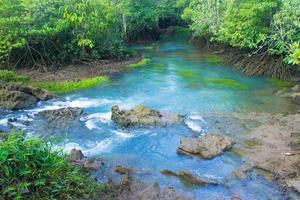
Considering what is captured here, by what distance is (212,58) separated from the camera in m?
23.9

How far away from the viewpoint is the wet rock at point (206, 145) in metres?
9.89

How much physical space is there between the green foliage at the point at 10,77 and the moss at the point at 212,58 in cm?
1063

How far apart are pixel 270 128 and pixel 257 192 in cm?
379

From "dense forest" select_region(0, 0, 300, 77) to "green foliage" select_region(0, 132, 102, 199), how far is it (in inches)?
430

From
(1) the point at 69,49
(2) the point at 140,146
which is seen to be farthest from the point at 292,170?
(1) the point at 69,49

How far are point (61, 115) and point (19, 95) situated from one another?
2294mm

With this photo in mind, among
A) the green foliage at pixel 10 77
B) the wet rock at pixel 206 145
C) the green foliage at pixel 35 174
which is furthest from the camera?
the green foliage at pixel 10 77

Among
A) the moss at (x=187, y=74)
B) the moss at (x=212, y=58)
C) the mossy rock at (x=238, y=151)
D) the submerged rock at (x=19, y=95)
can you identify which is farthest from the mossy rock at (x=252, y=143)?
the moss at (x=212, y=58)

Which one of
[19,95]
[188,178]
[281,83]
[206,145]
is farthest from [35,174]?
[281,83]

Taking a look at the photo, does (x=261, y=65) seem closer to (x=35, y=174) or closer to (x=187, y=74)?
(x=187, y=74)

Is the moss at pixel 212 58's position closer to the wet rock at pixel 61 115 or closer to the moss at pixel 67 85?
the moss at pixel 67 85

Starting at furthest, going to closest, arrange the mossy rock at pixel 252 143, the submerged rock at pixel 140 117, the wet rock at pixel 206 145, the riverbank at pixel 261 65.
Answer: the riverbank at pixel 261 65
the submerged rock at pixel 140 117
the mossy rock at pixel 252 143
the wet rock at pixel 206 145

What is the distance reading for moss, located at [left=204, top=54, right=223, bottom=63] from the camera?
2290 centimetres

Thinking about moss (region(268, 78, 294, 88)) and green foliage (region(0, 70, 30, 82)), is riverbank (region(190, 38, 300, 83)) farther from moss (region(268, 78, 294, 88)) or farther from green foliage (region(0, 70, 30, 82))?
green foliage (region(0, 70, 30, 82))
